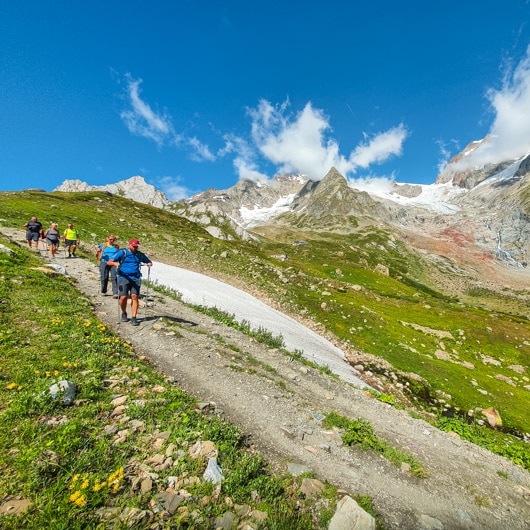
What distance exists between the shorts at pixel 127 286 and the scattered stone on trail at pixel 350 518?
13.0 m

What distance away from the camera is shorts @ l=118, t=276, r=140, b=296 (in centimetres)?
1514

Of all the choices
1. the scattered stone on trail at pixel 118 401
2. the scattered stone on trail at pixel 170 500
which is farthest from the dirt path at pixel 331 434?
the scattered stone on trail at pixel 170 500

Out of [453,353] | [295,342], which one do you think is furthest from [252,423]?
[453,353]

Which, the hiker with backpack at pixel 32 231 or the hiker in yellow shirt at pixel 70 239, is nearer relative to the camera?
the hiker with backpack at pixel 32 231

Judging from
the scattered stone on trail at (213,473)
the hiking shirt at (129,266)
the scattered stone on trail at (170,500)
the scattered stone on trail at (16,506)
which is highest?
the hiking shirt at (129,266)

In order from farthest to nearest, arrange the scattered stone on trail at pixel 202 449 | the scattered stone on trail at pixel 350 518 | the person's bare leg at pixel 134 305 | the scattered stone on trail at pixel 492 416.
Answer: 1. the scattered stone on trail at pixel 492 416
2. the person's bare leg at pixel 134 305
3. the scattered stone on trail at pixel 202 449
4. the scattered stone on trail at pixel 350 518

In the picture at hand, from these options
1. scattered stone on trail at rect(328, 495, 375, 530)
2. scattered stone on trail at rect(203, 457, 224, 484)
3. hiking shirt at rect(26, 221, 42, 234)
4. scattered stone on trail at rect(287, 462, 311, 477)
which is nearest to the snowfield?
hiking shirt at rect(26, 221, 42, 234)

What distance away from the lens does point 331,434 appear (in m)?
9.48

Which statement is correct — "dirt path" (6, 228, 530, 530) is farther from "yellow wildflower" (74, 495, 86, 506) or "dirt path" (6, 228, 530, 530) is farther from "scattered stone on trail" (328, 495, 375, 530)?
"yellow wildflower" (74, 495, 86, 506)

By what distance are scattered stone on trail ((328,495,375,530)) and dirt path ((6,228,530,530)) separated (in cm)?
85

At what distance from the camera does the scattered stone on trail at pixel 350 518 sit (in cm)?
600

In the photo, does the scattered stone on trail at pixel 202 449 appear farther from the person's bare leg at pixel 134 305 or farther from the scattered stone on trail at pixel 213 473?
the person's bare leg at pixel 134 305

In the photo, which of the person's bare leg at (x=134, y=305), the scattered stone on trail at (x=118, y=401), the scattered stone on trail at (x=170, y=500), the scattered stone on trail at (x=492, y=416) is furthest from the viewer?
the scattered stone on trail at (x=492, y=416)

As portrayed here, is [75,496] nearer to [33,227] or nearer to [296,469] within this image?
[296,469]
